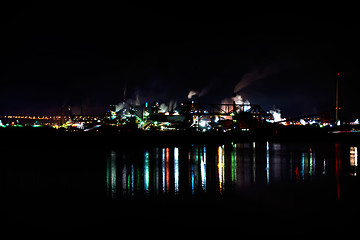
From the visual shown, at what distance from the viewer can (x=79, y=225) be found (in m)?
7.16

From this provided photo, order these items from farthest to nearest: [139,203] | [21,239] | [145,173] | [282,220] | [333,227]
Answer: [145,173] < [139,203] < [282,220] < [333,227] < [21,239]

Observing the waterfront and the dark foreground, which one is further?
the waterfront

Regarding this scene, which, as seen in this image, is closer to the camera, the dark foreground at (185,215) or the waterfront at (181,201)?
the dark foreground at (185,215)

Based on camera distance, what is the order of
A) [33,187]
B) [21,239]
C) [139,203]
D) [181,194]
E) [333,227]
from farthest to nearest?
[33,187]
[181,194]
[139,203]
[333,227]
[21,239]

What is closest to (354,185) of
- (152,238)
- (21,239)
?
(152,238)

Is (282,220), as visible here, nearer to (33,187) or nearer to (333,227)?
(333,227)

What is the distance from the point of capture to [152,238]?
250 inches

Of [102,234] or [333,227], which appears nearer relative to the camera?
[102,234]

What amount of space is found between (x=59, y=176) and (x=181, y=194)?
18.0 ft

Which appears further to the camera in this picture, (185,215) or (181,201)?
(181,201)

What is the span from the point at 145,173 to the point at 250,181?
420 cm

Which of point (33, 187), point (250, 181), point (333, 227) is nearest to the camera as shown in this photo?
point (333, 227)

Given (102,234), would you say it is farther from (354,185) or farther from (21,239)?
(354,185)

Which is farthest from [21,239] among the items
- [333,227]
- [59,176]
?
[59,176]
